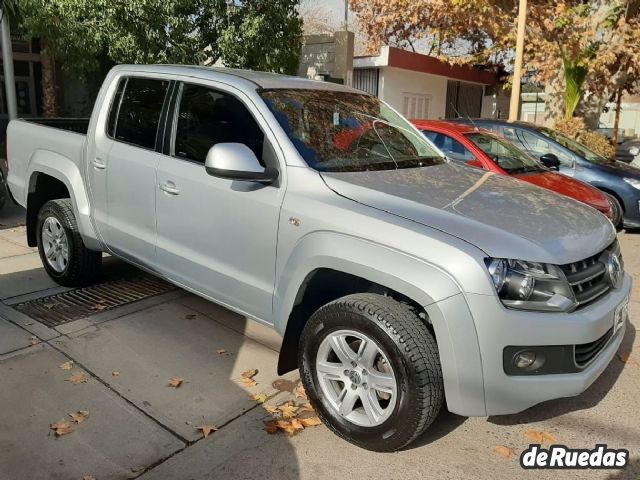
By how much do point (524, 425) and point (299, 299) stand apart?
4.68ft

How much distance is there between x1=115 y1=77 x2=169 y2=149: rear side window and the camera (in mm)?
4082

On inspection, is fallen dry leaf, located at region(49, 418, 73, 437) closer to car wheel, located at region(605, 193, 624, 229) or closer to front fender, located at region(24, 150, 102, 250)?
front fender, located at region(24, 150, 102, 250)

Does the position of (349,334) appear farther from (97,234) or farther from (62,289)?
(62,289)

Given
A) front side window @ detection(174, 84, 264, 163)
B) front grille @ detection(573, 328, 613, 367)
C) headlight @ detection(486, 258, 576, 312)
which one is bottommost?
front grille @ detection(573, 328, 613, 367)

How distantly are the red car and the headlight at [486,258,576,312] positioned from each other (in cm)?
408

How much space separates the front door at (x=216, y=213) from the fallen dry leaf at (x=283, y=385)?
466mm

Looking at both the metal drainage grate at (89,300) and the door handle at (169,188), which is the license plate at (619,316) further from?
the metal drainage grate at (89,300)

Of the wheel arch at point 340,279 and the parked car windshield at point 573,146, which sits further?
the parked car windshield at point 573,146

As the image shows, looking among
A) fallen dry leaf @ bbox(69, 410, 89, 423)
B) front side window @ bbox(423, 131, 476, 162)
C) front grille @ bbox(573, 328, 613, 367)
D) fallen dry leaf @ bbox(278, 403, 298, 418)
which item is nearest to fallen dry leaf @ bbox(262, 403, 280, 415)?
fallen dry leaf @ bbox(278, 403, 298, 418)

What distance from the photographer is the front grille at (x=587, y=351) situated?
2.71m

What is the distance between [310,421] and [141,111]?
250 cm

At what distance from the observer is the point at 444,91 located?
2044cm

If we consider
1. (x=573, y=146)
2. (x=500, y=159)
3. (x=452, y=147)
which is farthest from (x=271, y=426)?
(x=573, y=146)

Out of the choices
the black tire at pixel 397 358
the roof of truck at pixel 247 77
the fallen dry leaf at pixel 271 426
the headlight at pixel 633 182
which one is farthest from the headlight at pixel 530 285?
the headlight at pixel 633 182
